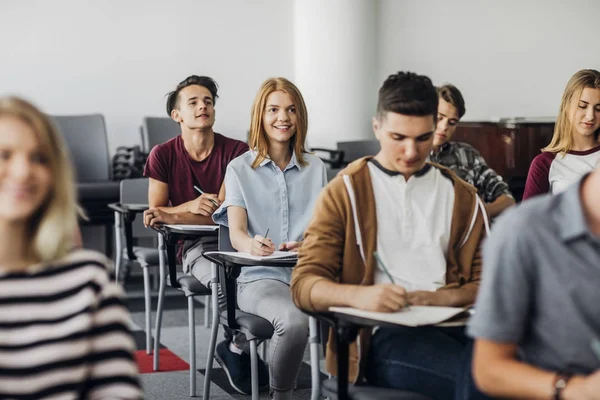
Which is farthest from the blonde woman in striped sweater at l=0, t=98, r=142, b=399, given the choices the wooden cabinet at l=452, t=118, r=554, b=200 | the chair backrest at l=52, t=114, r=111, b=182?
the chair backrest at l=52, t=114, r=111, b=182

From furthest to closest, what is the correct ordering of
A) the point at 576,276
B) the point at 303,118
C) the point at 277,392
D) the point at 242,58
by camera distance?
the point at 242,58 < the point at 303,118 < the point at 277,392 < the point at 576,276

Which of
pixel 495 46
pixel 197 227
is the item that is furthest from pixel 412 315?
pixel 495 46

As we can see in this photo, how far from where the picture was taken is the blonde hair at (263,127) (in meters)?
3.54

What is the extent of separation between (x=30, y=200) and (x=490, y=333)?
79cm

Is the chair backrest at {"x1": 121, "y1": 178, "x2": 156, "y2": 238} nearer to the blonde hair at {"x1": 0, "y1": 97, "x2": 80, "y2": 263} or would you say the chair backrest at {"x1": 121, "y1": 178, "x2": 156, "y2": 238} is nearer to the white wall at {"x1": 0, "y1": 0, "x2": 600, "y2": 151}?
the white wall at {"x1": 0, "y1": 0, "x2": 600, "y2": 151}

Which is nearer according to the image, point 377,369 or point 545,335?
point 545,335

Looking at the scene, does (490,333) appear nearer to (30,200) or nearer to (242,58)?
(30,200)

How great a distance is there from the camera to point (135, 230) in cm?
482

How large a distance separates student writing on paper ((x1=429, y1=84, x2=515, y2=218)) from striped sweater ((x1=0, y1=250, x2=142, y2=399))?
2801mm

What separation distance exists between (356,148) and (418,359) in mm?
5199

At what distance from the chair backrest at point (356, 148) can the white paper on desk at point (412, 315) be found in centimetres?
498

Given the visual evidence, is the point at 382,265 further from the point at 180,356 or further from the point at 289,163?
the point at 180,356

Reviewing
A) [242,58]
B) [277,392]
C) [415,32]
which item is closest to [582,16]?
[415,32]

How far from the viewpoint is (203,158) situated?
4.27 m
